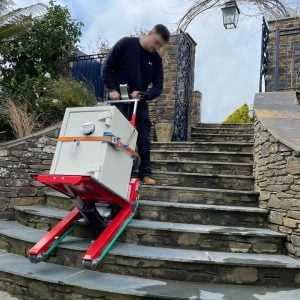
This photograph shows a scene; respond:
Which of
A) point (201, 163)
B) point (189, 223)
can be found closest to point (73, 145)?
point (189, 223)

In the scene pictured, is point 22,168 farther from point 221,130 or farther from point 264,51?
point 264,51

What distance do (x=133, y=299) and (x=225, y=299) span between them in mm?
560

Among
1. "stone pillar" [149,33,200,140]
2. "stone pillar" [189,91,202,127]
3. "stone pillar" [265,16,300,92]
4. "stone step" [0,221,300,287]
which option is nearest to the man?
"stone step" [0,221,300,287]

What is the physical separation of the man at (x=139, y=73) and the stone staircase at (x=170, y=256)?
532 mm

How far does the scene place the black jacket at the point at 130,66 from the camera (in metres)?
3.20

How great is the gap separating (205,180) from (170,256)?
1.59 metres

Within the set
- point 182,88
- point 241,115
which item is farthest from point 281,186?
point 241,115

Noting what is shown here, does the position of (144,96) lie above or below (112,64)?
below

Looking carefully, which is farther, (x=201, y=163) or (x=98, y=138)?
(x=201, y=163)

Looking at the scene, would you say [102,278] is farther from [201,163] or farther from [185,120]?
[185,120]

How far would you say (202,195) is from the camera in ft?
11.5

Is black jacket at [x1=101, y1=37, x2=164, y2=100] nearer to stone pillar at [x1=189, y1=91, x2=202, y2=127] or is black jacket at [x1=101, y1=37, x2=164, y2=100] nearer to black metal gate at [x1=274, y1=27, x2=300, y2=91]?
black metal gate at [x1=274, y1=27, x2=300, y2=91]

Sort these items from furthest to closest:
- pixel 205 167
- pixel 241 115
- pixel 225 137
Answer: pixel 241 115, pixel 225 137, pixel 205 167

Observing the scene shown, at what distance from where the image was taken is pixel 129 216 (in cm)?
286
